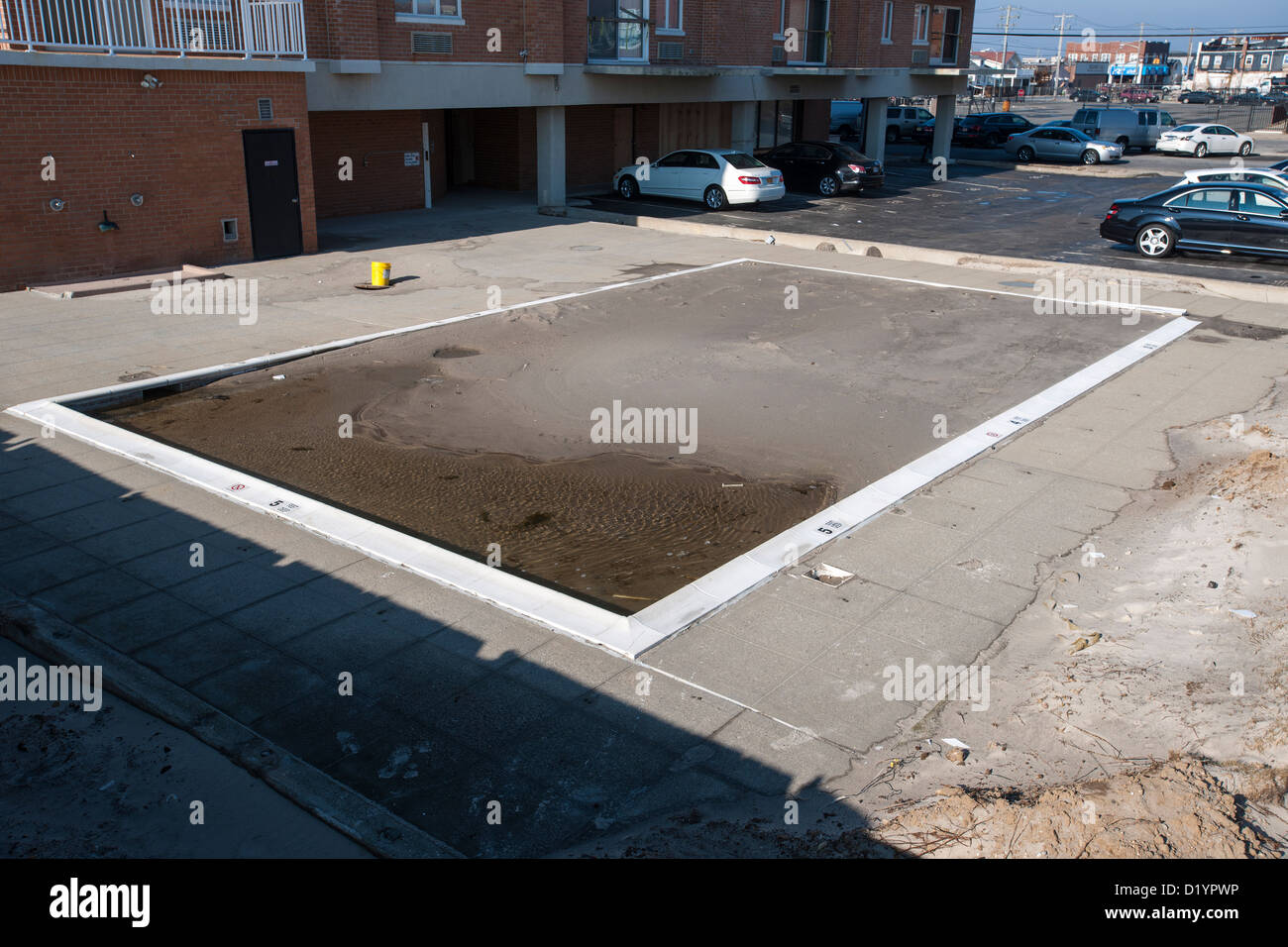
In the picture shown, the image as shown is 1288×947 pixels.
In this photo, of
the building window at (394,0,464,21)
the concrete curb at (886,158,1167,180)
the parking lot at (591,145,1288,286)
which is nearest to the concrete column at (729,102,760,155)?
the parking lot at (591,145,1288,286)

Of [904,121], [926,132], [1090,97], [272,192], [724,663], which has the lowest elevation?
[724,663]

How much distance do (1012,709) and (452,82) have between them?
22211mm

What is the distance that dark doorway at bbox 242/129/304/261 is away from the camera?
19.7m

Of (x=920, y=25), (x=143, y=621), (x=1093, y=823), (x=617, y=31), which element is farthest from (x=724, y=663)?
(x=920, y=25)

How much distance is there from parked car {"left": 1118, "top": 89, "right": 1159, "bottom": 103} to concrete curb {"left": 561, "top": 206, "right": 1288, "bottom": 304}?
7464 centimetres

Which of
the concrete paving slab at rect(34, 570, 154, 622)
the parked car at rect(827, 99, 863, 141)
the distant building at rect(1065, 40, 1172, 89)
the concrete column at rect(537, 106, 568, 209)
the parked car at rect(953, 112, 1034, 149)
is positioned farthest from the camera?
the distant building at rect(1065, 40, 1172, 89)

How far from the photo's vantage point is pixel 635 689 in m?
6.48

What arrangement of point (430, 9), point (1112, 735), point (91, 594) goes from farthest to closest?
point (430, 9), point (91, 594), point (1112, 735)

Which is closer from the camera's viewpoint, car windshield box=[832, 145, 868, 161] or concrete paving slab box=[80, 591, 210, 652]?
concrete paving slab box=[80, 591, 210, 652]

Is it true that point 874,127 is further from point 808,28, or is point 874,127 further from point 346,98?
point 346,98

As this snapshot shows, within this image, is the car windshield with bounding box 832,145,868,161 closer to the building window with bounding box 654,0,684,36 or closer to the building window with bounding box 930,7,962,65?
the building window with bounding box 654,0,684,36

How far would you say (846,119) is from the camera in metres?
53.6

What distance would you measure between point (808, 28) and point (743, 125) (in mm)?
4289
